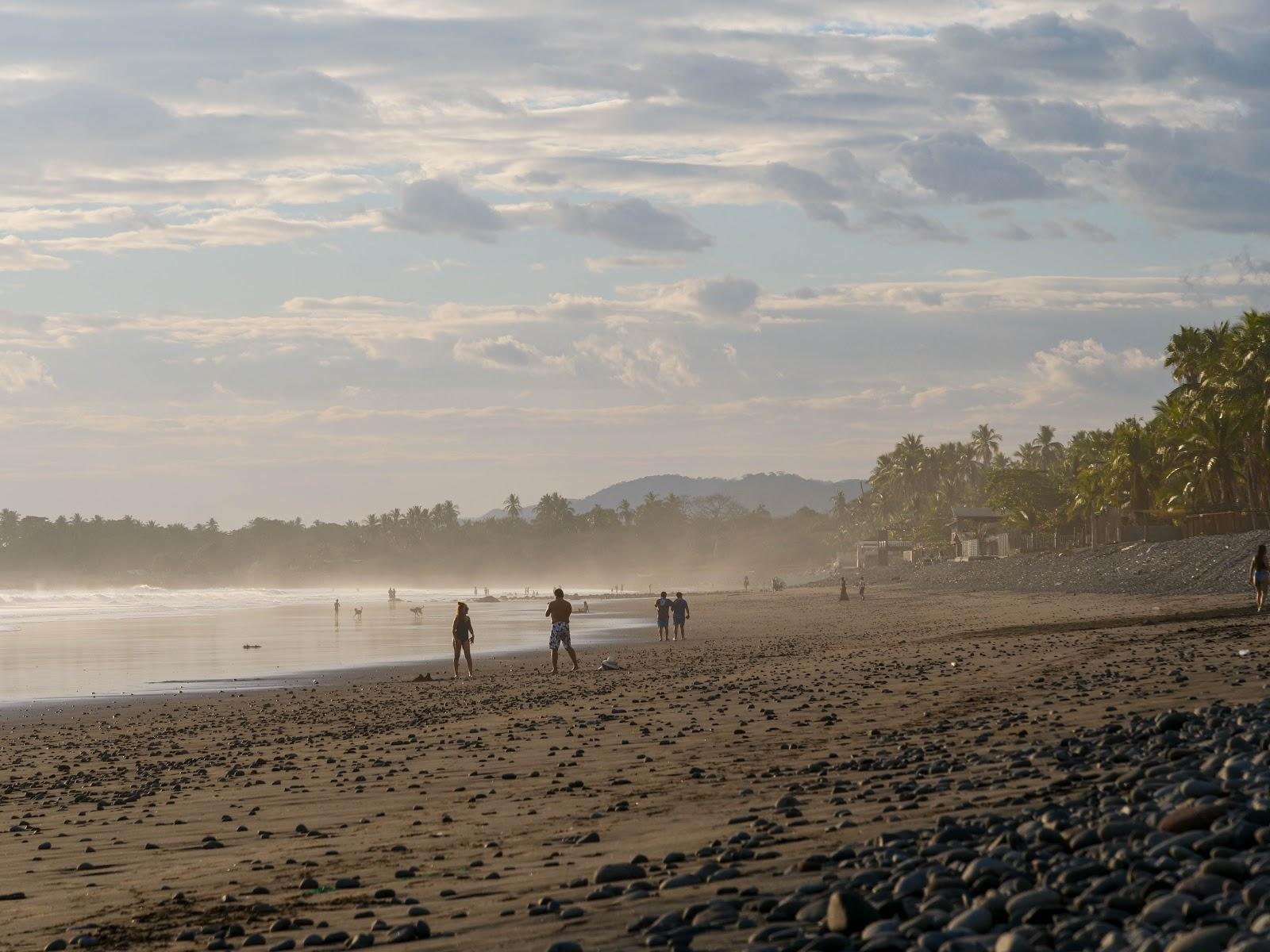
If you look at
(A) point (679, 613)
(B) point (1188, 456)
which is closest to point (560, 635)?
(A) point (679, 613)

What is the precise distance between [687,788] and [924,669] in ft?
34.9

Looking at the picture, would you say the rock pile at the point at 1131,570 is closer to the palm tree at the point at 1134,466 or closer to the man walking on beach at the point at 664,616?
the palm tree at the point at 1134,466

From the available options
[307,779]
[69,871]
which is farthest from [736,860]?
[307,779]

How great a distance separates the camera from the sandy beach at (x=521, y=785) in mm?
7863

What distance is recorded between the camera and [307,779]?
14.3 meters

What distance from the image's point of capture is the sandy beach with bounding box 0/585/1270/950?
7.86 meters

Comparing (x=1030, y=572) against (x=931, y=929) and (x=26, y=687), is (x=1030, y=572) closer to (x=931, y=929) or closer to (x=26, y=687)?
(x=26, y=687)

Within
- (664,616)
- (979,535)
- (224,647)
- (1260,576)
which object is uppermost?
(979,535)

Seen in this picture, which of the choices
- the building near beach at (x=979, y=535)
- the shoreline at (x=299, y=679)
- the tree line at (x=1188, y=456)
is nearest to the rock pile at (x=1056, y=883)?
the shoreline at (x=299, y=679)

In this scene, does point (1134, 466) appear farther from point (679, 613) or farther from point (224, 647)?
point (224, 647)

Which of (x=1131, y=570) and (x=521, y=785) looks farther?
(x=1131, y=570)

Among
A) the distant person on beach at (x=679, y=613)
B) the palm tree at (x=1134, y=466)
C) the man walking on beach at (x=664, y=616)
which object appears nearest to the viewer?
the man walking on beach at (x=664, y=616)

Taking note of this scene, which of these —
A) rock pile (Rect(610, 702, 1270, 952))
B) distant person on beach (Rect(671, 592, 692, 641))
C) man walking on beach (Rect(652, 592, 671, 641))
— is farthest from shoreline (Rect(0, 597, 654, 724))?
rock pile (Rect(610, 702, 1270, 952))

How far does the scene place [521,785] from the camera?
12.6 metres
